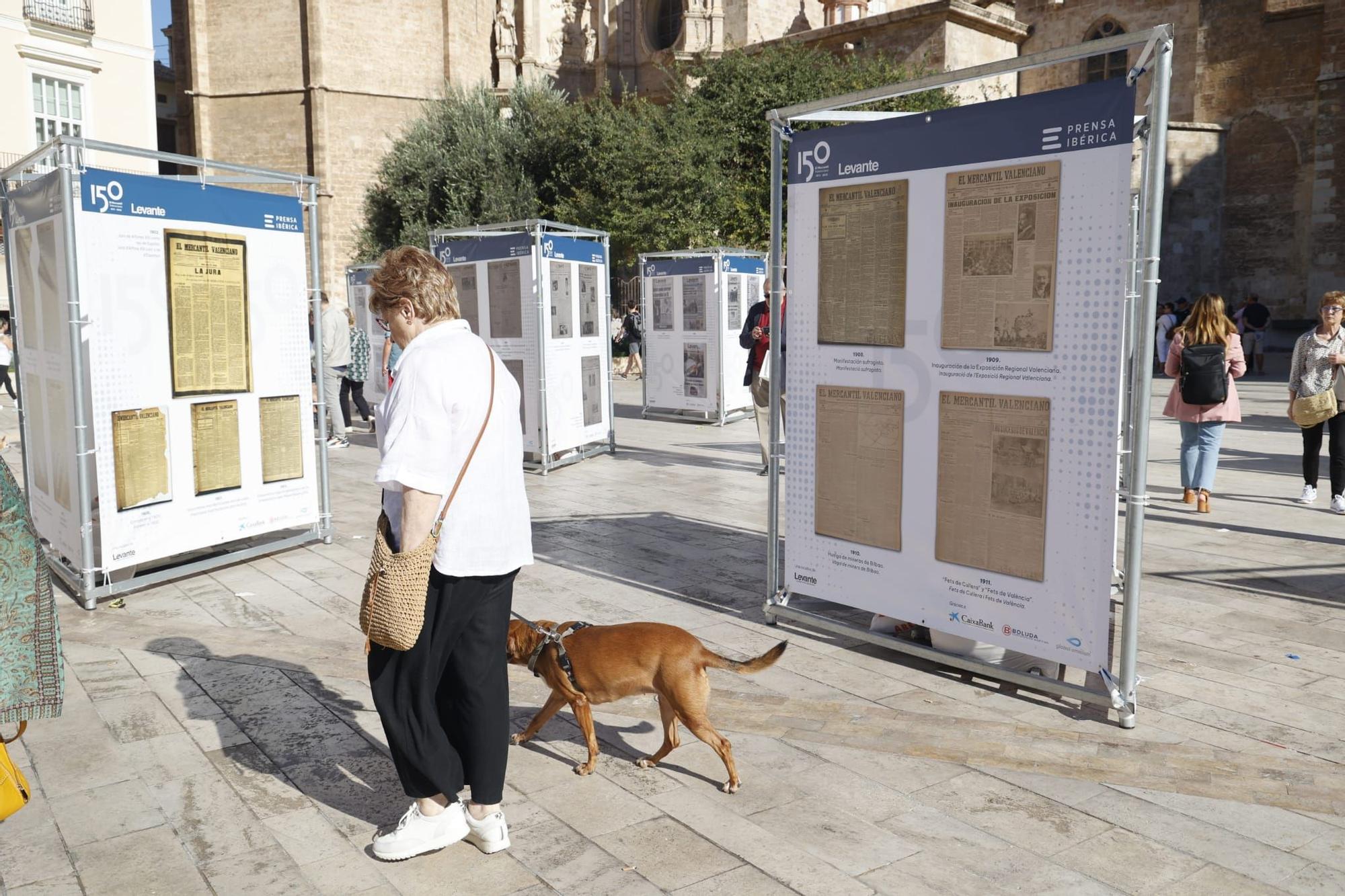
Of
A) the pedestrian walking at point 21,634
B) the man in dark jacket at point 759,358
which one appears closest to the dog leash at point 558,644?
the pedestrian walking at point 21,634

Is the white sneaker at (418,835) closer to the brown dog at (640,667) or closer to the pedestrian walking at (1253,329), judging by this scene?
the brown dog at (640,667)

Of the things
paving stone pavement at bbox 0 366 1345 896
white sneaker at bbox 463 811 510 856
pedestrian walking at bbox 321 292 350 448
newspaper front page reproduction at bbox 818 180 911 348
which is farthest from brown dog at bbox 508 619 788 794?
pedestrian walking at bbox 321 292 350 448

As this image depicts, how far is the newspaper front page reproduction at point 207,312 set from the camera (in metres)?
6.84

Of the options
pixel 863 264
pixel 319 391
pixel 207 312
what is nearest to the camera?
pixel 863 264

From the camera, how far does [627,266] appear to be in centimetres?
3069

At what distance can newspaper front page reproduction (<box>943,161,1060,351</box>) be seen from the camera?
4551mm

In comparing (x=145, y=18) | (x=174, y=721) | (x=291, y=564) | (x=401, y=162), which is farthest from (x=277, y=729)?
(x=145, y=18)

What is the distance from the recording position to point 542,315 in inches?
448

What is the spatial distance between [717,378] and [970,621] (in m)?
11.3

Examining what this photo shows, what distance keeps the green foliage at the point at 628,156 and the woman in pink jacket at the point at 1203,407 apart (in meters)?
19.2

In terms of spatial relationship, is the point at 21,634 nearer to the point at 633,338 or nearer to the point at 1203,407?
the point at 1203,407

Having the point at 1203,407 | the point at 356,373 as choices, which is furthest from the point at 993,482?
the point at 356,373

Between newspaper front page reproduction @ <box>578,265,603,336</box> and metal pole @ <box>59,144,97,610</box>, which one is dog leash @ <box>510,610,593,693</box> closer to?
metal pole @ <box>59,144,97,610</box>

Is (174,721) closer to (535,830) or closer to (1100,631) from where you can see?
(535,830)
